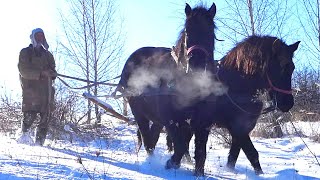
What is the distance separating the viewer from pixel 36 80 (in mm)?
8281

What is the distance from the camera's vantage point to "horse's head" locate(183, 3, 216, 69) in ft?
17.5

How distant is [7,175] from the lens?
165 inches

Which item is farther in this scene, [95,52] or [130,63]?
[95,52]

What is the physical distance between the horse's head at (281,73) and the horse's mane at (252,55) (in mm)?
82

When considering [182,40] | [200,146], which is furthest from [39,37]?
[200,146]

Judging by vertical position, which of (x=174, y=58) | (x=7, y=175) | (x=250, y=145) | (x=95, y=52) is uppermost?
(x=95, y=52)

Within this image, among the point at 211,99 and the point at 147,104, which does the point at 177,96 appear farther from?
the point at 147,104

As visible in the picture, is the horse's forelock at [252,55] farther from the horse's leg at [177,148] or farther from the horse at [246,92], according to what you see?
the horse's leg at [177,148]

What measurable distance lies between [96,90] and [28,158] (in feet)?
41.0

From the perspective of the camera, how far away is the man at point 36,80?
8.03m

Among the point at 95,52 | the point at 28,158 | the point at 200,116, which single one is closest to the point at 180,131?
the point at 200,116

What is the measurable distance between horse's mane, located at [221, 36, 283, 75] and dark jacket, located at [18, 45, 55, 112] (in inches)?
141

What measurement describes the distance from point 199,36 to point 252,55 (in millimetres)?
917

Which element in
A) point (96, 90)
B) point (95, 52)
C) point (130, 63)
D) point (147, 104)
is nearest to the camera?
point (147, 104)
